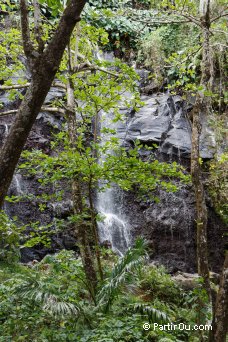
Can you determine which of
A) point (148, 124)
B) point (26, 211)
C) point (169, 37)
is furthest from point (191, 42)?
point (26, 211)

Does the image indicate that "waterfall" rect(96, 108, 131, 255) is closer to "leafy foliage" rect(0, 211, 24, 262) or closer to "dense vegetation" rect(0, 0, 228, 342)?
"dense vegetation" rect(0, 0, 228, 342)

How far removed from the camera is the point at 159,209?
11555 mm

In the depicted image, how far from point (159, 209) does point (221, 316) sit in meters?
7.05

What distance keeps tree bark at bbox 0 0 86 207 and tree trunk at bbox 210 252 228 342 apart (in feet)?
10.9

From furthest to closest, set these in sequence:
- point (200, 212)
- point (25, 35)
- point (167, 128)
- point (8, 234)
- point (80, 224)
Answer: point (167, 128)
point (8, 234)
point (200, 212)
point (80, 224)
point (25, 35)

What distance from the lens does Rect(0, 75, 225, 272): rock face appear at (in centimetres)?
1088

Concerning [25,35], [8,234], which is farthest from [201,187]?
[25,35]

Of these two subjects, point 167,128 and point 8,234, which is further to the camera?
point 167,128

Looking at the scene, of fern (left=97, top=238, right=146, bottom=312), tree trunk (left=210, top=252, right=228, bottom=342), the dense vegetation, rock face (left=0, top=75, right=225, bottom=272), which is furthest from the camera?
rock face (left=0, top=75, right=225, bottom=272)

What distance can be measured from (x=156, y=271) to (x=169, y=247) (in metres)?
2.65

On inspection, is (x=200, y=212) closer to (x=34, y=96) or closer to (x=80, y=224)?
(x=80, y=224)

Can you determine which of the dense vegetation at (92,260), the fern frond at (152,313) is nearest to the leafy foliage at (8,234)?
the dense vegetation at (92,260)

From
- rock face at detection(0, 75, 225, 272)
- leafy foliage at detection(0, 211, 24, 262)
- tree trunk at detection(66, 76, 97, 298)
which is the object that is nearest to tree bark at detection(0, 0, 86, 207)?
leafy foliage at detection(0, 211, 24, 262)

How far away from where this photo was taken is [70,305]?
423cm
